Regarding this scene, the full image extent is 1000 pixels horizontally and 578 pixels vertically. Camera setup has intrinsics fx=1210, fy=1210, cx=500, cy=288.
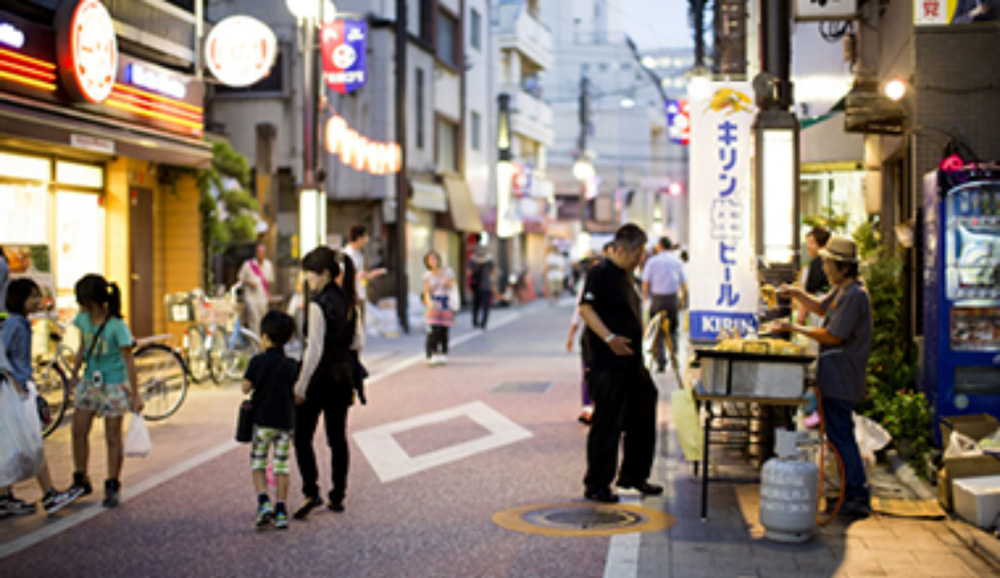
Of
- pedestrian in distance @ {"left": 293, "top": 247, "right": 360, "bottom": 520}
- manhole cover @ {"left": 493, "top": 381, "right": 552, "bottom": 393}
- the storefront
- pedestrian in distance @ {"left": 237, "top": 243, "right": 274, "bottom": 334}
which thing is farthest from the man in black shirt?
pedestrian in distance @ {"left": 237, "top": 243, "right": 274, "bottom": 334}

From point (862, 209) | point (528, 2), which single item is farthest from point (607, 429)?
point (528, 2)

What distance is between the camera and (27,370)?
8.81 m

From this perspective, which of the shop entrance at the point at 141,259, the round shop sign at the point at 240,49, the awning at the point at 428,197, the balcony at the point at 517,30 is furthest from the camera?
the balcony at the point at 517,30

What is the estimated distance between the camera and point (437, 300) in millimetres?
19750

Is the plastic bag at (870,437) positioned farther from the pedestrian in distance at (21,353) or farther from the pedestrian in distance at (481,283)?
the pedestrian in distance at (481,283)

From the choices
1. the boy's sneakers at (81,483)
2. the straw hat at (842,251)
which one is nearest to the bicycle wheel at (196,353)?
the boy's sneakers at (81,483)

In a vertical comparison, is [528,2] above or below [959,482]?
above

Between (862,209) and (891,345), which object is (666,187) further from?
(891,345)

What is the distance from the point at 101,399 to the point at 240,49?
12.1m

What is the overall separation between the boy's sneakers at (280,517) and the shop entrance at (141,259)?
11.9 metres

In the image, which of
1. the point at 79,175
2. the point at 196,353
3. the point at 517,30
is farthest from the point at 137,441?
the point at 517,30

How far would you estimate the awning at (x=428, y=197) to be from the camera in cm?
3759

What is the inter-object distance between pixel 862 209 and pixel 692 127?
7.69 metres

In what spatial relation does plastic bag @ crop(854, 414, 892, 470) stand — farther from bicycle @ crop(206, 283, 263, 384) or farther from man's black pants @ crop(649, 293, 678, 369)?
bicycle @ crop(206, 283, 263, 384)
